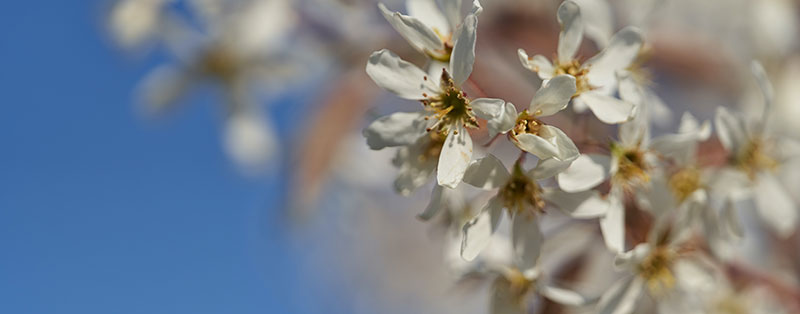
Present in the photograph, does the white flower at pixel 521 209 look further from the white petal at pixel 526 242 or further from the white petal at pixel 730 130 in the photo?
the white petal at pixel 730 130

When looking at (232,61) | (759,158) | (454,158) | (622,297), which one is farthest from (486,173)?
(232,61)

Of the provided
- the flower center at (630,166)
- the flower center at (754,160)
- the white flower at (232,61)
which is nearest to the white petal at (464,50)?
the flower center at (630,166)

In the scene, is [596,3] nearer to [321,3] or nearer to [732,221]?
[732,221]

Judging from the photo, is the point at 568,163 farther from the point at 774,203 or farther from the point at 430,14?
the point at 774,203

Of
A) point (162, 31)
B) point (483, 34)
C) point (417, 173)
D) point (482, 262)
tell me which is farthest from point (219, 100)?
point (417, 173)

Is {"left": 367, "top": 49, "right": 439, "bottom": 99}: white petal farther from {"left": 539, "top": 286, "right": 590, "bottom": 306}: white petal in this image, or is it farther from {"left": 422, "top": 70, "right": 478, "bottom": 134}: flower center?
{"left": 539, "top": 286, "right": 590, "bottom": 306}: white petal

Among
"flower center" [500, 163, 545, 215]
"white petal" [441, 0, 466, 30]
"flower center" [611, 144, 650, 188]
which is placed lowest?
"flower center" [611, 144, 650, 188]

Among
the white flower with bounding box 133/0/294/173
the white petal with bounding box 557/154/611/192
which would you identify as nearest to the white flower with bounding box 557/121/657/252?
the white petal with bounding box 557/154/611/192
